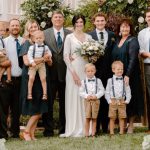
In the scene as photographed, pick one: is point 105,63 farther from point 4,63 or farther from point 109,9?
point 109,9

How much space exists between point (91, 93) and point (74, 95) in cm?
41

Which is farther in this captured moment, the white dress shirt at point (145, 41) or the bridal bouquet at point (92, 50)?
the white dress shirt at point (145, 41)

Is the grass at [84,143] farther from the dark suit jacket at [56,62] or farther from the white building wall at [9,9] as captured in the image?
the white building wall at [9,9]

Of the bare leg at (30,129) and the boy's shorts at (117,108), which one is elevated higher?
the boy's shorts at (117,108)

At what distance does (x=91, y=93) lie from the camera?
30.5ft

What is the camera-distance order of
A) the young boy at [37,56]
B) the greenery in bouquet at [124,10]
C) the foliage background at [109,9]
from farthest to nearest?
the foliage background at [109,9] → the greenery in bouquet at [124,10] → the young boy at [37,56]

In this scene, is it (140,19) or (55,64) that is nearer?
(55,64)

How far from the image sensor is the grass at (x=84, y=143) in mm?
7965

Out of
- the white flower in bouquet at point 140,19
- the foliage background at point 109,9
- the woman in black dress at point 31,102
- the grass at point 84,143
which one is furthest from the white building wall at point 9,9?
the grass at point 84,143

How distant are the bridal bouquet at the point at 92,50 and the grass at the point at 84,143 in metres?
1.29

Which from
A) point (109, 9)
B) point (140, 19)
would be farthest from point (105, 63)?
point (109, 9)

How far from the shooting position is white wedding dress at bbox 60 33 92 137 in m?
9.55

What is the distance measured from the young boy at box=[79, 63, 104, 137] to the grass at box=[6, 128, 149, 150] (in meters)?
0.35

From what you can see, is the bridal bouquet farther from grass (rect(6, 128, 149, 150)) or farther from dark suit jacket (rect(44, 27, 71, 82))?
grass (rect(6, 128, 149, 150))
